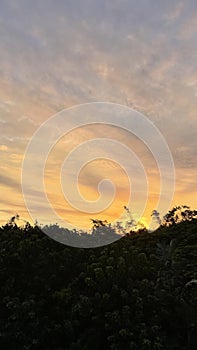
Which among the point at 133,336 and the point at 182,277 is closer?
the point at 133,336

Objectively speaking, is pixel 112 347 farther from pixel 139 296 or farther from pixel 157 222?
pixel 157 222

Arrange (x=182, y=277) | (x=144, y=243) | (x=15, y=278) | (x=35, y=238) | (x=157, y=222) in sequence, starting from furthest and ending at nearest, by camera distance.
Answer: (x=157, y=222) → (x=144, y=243) → (x=35, y=238) → (x=15, y=278) → (x=182, y=277)

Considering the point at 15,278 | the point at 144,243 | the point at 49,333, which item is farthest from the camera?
the point at 144,243

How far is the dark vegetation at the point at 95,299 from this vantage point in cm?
1181

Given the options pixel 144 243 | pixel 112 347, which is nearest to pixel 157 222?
pixel 144 243

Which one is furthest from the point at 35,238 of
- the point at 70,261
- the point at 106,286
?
the point at 106,286

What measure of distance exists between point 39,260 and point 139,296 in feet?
13.0

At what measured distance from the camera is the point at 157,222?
76.9ft

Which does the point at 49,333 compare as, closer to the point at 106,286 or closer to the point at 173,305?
the point at 106,286

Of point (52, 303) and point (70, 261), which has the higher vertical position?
point (70, 261)

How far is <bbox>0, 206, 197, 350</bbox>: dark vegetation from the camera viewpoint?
1181 cm

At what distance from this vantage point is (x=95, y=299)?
1227 centimetres

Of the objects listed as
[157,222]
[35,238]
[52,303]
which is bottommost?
[52,303]

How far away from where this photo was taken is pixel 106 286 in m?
12.7
